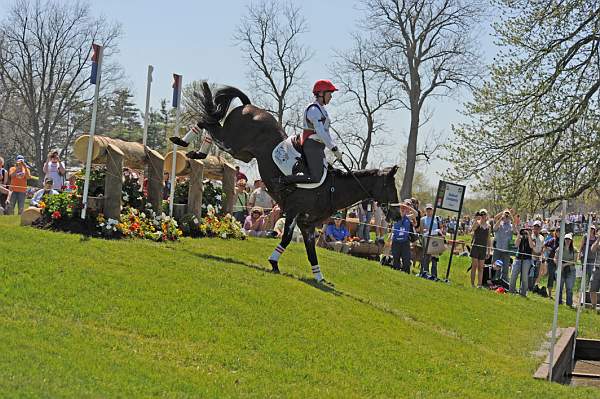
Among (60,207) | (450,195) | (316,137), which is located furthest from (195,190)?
(450,195)

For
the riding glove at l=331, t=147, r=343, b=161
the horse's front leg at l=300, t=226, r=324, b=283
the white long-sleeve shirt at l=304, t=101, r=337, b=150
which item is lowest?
the horse's front leg at l=300, t=226, r=324, b=283

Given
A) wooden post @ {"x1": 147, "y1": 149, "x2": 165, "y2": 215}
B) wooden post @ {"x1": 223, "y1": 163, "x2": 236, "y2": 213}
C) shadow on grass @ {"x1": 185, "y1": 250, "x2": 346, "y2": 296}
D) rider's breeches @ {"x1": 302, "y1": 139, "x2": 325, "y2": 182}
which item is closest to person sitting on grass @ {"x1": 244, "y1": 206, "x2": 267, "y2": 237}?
wooden post @ {"x1": 223, "y1": 163, "x2": 236, "y2": 213}

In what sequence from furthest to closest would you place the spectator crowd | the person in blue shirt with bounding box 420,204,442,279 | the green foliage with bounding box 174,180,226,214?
the person in blue shirt with bounding box 420,204,442,279
the spectator crowd
the green foliage with bounding box 174,180,226,214

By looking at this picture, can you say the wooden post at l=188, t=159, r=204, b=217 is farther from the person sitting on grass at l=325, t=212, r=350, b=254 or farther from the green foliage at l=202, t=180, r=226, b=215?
the person sitting on grass at l=325, t=212, r=350, b=254

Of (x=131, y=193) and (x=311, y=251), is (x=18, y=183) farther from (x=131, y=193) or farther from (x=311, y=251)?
(x=311, y=251)

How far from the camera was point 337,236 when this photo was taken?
74.9 feet

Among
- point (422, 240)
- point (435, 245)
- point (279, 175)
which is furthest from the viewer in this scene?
point (422, 240)

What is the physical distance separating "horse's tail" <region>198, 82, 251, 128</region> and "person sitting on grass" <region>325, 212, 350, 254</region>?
26.0 ft

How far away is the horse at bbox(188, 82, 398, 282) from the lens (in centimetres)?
1467

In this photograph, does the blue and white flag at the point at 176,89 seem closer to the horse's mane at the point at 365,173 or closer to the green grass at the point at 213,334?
the green grass at the point at 213,334

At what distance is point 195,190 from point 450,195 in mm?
8395

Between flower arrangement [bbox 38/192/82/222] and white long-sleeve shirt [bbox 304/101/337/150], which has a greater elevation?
white long-sleeve shirt [bbox 304/101/337/150]

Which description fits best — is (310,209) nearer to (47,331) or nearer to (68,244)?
(68,244)

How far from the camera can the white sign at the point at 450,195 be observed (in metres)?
22.8
